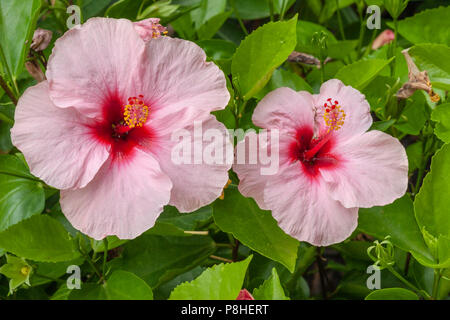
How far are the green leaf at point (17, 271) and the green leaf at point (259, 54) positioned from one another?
0.53 meters

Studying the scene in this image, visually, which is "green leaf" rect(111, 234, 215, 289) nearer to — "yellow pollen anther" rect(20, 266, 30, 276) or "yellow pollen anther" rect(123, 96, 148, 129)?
"yellow pollen anther" rect(20, 266, 30, 276)

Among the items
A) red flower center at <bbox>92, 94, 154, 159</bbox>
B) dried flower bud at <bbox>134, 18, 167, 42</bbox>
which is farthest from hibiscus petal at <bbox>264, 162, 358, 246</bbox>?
dried flower bud at <bbox>134, 18, 167, 42</bbox>

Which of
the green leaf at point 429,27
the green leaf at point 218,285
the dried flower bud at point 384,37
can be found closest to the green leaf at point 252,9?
the dried flower bud at point 384,37

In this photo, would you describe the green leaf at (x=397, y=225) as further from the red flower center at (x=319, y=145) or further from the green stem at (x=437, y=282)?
the red flower center at (x=319, y=145)

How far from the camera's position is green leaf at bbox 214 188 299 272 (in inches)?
38.4

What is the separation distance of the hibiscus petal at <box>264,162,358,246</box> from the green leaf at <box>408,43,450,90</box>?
368 millimetres

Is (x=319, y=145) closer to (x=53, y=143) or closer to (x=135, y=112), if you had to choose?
(x=135, y=112)

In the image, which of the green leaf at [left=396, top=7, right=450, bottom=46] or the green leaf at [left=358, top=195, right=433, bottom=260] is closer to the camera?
the green leaf at [left=358, top=195, right=433, bottom=260]

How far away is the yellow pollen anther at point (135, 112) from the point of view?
38.0 inches

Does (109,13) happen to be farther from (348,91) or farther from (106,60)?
(348,91)

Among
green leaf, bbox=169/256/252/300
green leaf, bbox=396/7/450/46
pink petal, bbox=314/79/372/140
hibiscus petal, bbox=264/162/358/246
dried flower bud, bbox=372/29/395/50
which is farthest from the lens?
dried flower bud, bbox=372/29/395/50
